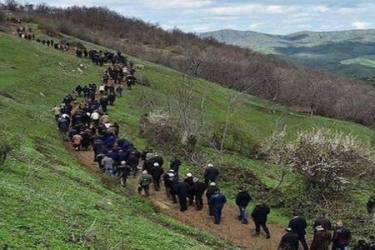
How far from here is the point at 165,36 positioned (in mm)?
150750

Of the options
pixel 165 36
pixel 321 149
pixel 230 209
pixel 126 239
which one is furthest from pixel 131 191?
pixel 165 36

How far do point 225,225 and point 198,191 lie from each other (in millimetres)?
1912

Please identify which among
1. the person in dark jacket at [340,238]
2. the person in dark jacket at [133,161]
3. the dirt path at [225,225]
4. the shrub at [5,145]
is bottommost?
the dirt path at [225,225]

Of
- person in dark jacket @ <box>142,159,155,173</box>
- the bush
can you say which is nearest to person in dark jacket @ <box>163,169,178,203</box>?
person in dark jacket @ <box>142,159,155,173</box>

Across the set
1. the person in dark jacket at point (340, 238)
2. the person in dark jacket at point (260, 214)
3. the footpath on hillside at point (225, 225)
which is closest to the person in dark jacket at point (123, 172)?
the footpath on hillside at point (225, 225)

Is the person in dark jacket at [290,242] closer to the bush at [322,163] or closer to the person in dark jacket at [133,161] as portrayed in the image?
the bush at [322,163]

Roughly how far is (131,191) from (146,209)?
2659 mm

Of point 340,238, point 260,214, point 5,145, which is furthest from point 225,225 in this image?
point 5,145

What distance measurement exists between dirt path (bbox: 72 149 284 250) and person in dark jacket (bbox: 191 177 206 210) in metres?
0.30

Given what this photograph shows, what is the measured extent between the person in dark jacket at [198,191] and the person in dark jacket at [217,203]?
89 centimetres

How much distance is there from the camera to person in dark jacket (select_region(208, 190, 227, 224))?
23828mm

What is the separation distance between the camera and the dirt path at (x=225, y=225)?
76.0 feet

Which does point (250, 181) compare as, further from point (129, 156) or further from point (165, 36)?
point (165, 36)

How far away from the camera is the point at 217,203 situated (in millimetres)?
23906
